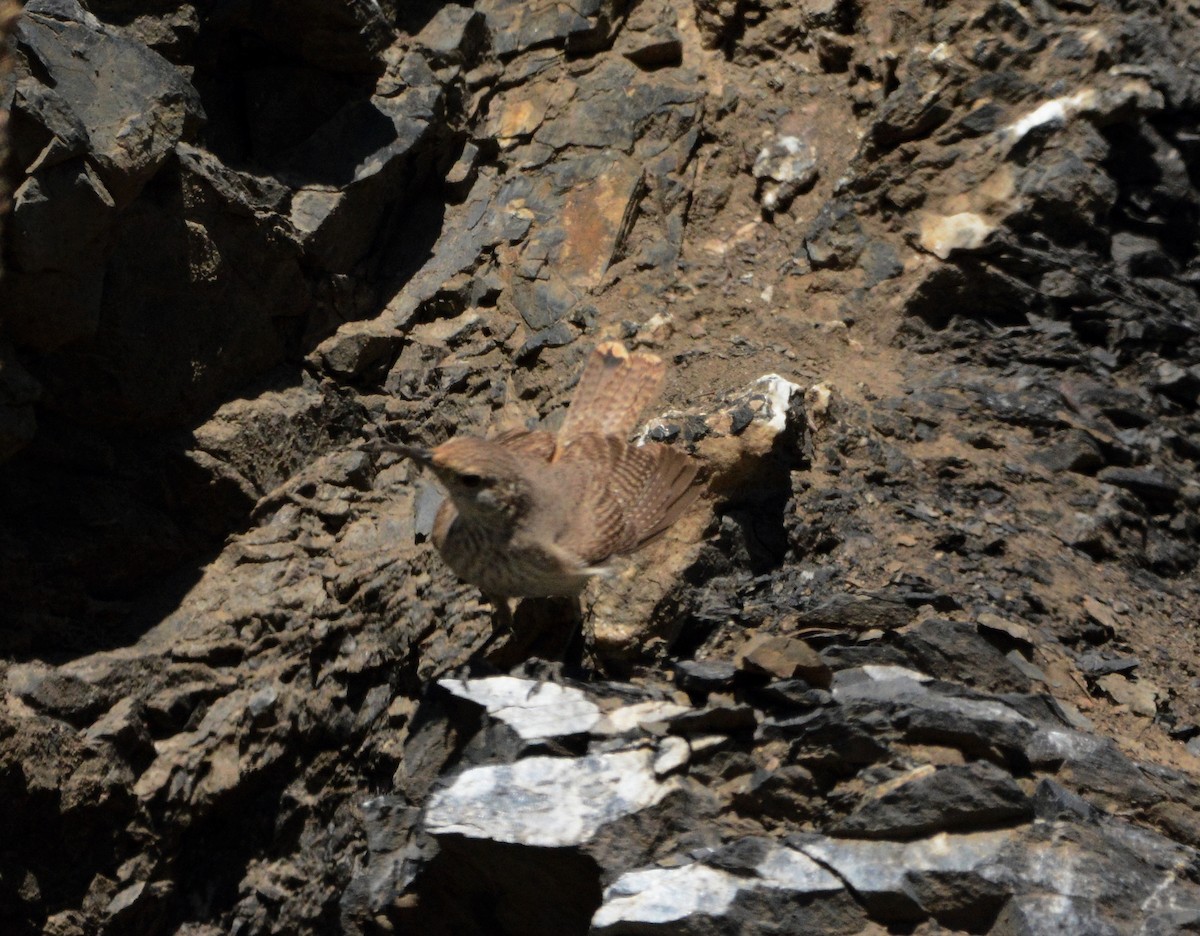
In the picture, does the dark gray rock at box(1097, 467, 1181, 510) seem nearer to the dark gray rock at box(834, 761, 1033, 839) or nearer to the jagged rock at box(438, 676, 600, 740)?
the dark gray rock at box(834, 761, 1033, 839)

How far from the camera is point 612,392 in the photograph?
6.07 metres

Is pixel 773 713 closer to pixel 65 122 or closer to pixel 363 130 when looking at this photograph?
pixel 65 122

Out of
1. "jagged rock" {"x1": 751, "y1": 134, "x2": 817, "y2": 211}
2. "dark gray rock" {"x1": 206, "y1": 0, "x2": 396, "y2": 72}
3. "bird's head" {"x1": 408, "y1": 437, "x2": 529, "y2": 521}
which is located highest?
"jagged rock" {"x1": 751, "y1": 134, "x2": 817, "y2": 211}

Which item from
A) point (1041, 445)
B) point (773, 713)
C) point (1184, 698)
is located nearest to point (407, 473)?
point (773, 713)

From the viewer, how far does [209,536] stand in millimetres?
6398

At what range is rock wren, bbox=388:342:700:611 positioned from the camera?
5121 millimetres

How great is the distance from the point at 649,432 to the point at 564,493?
0.79 metres

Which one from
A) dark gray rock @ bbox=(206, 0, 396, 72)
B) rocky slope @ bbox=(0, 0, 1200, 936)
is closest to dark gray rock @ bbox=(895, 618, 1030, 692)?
rocky slope @ bbox=(0, 0, 1200, 936)

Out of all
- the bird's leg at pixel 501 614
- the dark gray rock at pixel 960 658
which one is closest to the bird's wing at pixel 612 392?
the bird's leg at pixel 501 614

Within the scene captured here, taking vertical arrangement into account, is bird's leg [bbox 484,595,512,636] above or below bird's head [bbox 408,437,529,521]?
below

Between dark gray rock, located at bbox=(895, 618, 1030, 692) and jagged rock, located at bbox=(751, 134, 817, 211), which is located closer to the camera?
dark gray rock, located at bbox=(895, 618, 1030, 692)

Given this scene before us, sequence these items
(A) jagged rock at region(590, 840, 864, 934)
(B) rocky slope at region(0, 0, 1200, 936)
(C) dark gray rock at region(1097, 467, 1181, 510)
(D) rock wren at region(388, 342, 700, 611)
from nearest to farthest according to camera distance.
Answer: (A) jagged rock at region(590, 840, 864, 934)
(B) rocky slope at region(0, 0, 1200, 936)
(D) rock wren at region(388, 342, 700, 611)
(C) dark gray rock at region(1097, 467, 1181, 510)

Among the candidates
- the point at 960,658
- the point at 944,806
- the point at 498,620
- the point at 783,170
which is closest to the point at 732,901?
the point at 944,806

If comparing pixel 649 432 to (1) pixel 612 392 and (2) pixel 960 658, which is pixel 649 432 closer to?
(1) pixel 612 392
